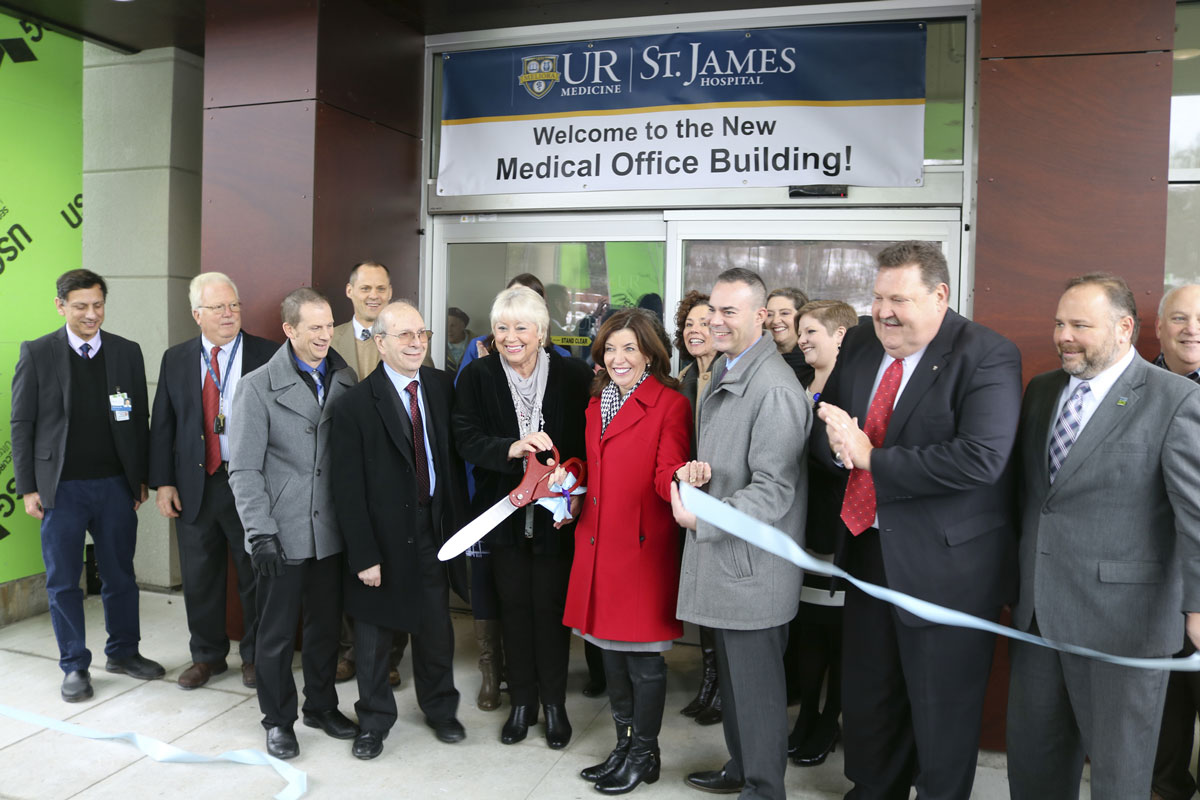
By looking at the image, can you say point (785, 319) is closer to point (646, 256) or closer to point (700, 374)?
point (700, 374)

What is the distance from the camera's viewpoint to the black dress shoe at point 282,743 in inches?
137

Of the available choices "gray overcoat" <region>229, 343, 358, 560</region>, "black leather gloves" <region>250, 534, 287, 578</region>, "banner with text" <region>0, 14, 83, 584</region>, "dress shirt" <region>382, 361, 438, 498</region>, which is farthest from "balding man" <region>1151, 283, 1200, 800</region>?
"banner with text" <region>0, 14, 83, 584</region>

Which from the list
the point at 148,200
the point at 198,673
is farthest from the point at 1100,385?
the point at 148,200

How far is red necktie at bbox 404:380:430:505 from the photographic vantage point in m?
3.51

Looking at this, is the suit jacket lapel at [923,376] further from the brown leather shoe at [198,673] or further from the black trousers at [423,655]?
the brown leather shoe at [198,673]

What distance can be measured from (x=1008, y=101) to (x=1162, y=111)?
0.55 m

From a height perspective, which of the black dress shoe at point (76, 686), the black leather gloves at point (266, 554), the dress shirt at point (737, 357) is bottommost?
the black dress shoe at point (76, 686)

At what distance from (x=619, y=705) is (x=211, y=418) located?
2.29 m

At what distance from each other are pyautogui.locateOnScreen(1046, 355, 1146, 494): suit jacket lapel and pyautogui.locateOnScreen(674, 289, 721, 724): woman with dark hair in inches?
56.9

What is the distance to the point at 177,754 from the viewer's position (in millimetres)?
3430

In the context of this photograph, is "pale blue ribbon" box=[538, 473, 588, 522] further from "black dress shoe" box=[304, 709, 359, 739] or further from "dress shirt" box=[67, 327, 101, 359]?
"dress shirt" box=[67, 327, 101, 359]

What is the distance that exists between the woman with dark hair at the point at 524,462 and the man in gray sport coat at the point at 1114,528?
1669 millimetres

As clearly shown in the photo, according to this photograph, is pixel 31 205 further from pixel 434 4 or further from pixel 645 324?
pixel 645 324

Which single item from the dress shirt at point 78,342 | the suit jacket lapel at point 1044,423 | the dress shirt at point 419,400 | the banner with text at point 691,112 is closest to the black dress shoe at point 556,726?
the dress shirt at point 419,400
